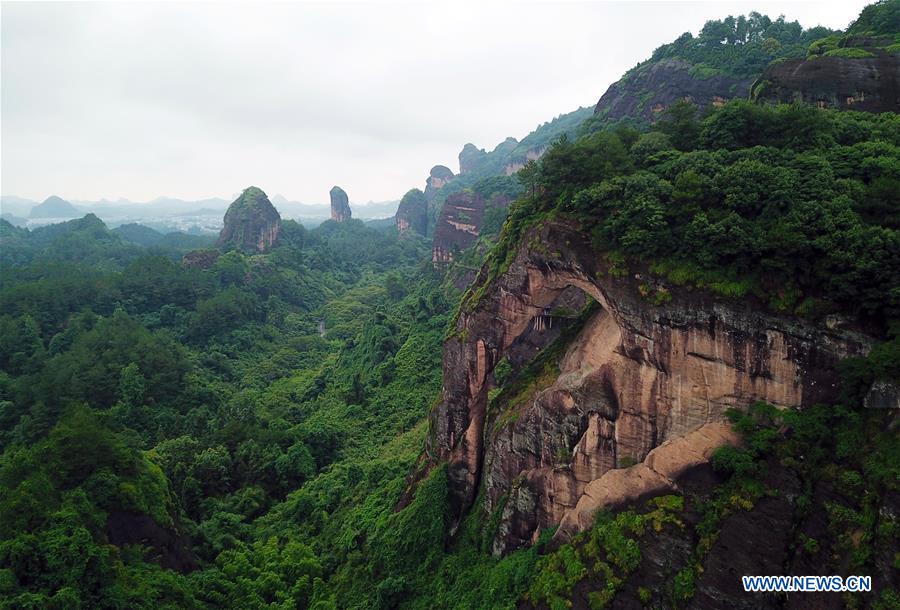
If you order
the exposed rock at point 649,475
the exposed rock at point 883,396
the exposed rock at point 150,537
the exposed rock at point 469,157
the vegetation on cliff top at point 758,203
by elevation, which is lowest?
the exposed rock at point 150,537

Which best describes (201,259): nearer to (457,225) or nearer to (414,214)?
(457,225)

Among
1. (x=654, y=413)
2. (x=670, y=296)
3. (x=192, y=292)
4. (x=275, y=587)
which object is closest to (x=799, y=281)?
(x=670, y=296)

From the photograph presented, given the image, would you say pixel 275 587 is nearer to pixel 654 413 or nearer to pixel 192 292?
pixel 654 413

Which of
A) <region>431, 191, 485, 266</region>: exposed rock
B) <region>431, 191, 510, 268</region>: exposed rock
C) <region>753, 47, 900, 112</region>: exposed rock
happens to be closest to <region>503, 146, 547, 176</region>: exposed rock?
<region>431, 191, 485, 266</region>: exposed rock

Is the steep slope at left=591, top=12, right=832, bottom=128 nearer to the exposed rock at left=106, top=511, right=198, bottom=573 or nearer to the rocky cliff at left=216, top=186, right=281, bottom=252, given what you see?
the exposed rock at left=106, top=511, right=198, bottom=573

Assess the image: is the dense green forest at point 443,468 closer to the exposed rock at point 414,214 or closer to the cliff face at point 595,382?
the cliff face at point 595,382

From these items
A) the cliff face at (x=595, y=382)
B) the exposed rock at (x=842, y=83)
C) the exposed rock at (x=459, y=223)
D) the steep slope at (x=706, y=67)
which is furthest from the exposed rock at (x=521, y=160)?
the cliff face at (x=595, y=382)
